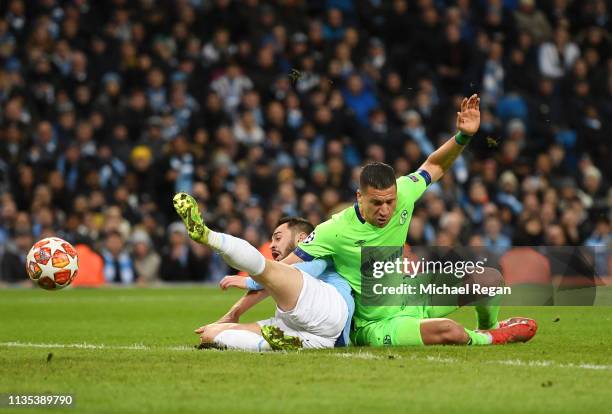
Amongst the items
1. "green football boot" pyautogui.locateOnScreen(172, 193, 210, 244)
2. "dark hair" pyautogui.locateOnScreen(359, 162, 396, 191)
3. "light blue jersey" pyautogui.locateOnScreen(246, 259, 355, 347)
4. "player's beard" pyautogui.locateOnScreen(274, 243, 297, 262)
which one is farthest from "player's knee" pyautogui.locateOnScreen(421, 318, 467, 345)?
"green football boot" pyautogui.locateOnScreen(172, 193, 210, 244)

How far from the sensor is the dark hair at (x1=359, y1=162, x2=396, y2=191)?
30.7 feet

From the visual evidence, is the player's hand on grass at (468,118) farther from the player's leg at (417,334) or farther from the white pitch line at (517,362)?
the white pitch line at (517,362)

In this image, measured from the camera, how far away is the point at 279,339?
922cm

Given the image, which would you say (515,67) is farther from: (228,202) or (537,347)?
(537,347)

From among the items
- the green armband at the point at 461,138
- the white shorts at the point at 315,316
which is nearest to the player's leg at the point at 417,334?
the white shorts at the point at 315,316

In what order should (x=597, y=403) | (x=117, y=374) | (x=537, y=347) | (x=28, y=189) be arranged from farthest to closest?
(x=28, y=189)
(x=537, y=347)
(x=117, y=374)
(x=597, y=403)

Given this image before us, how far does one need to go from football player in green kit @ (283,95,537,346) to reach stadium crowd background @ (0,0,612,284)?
9214 mm

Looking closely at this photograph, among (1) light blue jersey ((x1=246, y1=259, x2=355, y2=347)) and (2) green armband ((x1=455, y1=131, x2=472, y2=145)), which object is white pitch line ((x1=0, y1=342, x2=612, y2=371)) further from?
(2) green armband ((x1=455, y1=131, x2=472, y2=145))

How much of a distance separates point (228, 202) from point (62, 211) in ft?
9.16

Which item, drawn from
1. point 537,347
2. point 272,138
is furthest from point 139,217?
point 537,347

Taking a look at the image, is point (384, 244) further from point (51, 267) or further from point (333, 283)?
point (51, 267)

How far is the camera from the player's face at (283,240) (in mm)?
10266

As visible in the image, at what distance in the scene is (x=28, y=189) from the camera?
66.8 ft

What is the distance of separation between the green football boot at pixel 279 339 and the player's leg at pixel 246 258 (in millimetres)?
204
